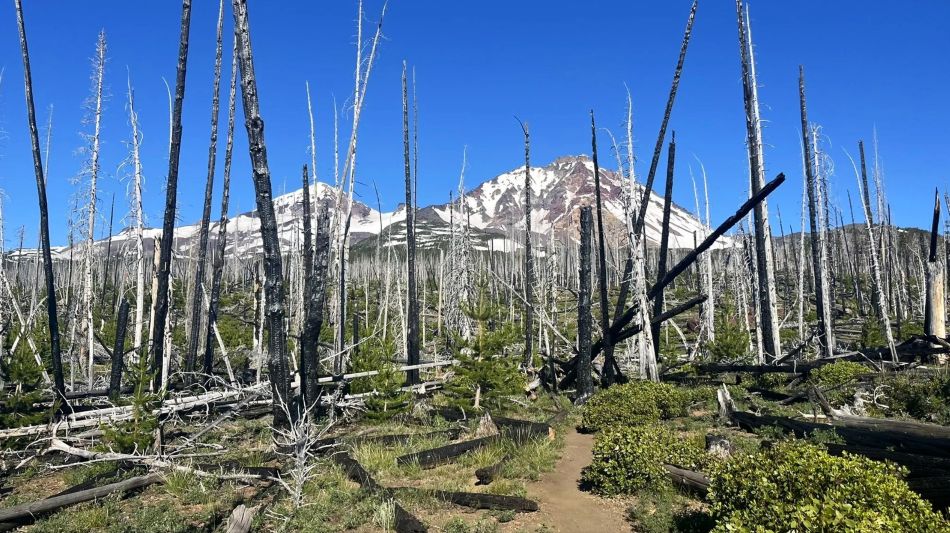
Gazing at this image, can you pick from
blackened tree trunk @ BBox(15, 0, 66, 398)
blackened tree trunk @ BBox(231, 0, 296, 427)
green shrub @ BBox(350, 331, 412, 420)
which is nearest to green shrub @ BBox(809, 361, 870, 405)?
green shrub @ BBox(350, 331, 412, 420)

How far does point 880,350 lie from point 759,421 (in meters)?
9.20

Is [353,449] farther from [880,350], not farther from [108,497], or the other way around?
[880,350]

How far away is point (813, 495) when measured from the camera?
5.05 m

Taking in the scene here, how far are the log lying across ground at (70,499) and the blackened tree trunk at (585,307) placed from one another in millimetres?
11322

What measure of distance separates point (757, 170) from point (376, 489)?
16618mm

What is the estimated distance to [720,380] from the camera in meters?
17.9

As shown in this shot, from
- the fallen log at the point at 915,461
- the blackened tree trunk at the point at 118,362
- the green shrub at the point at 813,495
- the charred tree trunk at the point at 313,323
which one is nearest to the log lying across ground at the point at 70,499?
the charred tree trunk at the point at 313,323

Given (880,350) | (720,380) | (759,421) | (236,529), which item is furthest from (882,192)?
(236,529)

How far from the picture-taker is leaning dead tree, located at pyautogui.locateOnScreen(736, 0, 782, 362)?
17.6m

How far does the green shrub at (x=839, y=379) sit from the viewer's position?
13062 millimetres

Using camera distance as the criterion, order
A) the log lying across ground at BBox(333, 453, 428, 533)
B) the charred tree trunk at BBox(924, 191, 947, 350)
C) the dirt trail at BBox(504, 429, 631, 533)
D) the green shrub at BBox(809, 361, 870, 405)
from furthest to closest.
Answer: the charred tree trunk at BBox(924, 191, 947, 350) → the green shrub at BBox(809, 361, 870, 405) → the dirt trail at BBox(504, 429, 631, 533) → the log lying across ground at BBox(333, 453, 428, 533)

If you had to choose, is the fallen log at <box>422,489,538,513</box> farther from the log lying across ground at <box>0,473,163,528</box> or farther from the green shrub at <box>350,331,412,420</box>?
the green shrub at <box>350,331,412,420</box>

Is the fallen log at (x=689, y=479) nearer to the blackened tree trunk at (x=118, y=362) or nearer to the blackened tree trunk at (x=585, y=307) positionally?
the blackened tree trunk at (x=585, y=307)

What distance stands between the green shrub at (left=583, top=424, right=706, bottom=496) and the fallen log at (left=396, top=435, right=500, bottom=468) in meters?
2.36
